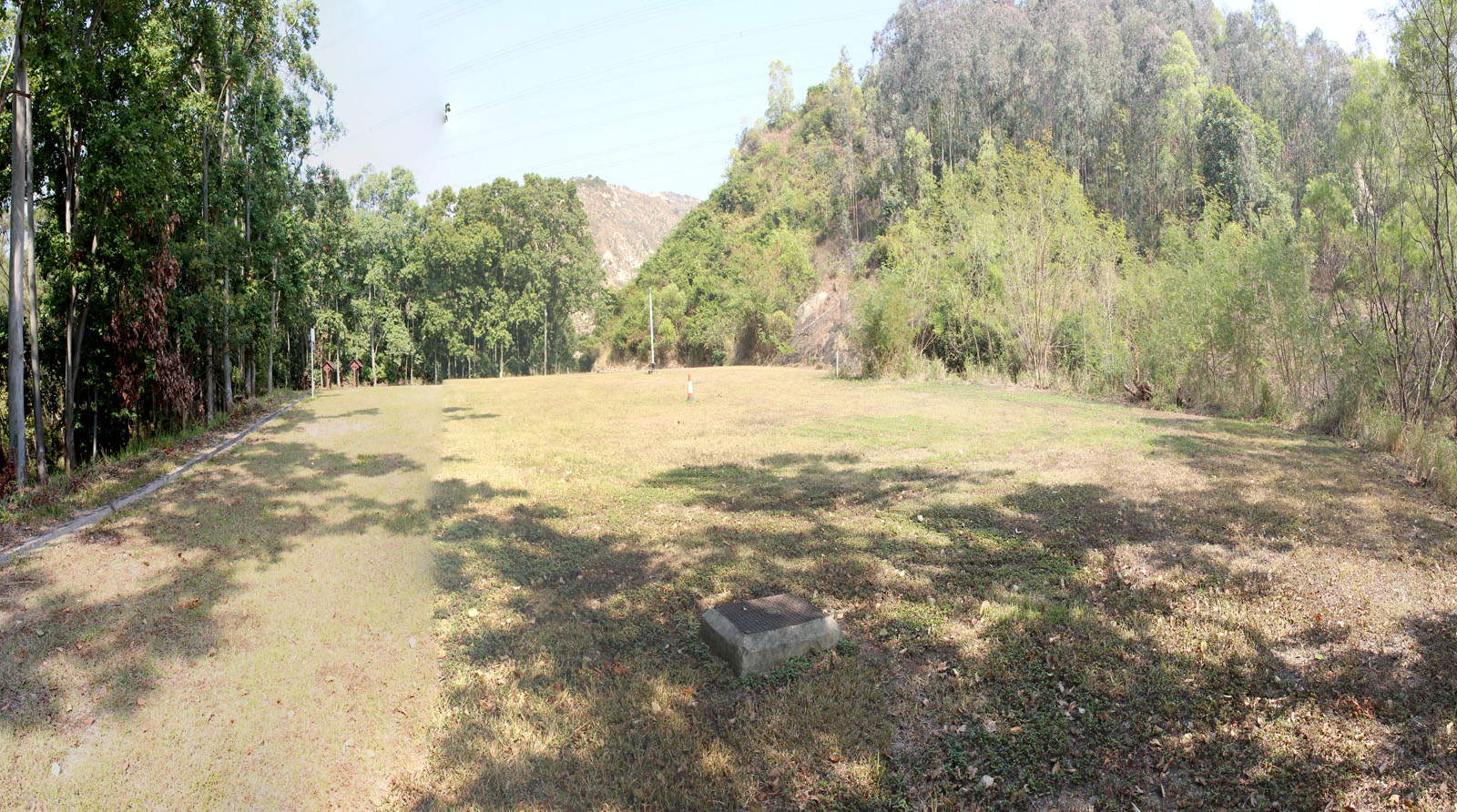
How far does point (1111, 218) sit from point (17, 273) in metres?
40.3

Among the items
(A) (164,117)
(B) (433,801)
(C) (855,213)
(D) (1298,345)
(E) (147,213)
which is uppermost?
(C) (855,213)

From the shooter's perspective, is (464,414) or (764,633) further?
(464,414)

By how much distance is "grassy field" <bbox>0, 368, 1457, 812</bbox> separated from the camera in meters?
2.76

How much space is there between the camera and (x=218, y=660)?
3.58 m

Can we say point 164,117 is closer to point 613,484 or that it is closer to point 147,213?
point 147,213

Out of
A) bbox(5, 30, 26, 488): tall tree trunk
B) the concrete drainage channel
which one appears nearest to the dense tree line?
bbox(5, 30, 26, 488): tall tree trunk

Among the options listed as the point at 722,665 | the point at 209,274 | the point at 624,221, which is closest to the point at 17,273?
the point at 209,274

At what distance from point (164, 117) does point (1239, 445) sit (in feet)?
44.8

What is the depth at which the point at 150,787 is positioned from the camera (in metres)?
2.74

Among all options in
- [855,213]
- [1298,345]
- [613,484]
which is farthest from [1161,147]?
[613,484]

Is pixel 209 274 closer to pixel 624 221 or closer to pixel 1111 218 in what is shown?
pixel 1111 218

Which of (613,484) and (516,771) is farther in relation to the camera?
(613,484)

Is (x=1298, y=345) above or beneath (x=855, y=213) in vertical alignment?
beneath

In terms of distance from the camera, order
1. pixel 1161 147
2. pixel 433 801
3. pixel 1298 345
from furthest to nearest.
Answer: pixel 1161 147 < pixel 1298 345 < pixel 433 801
